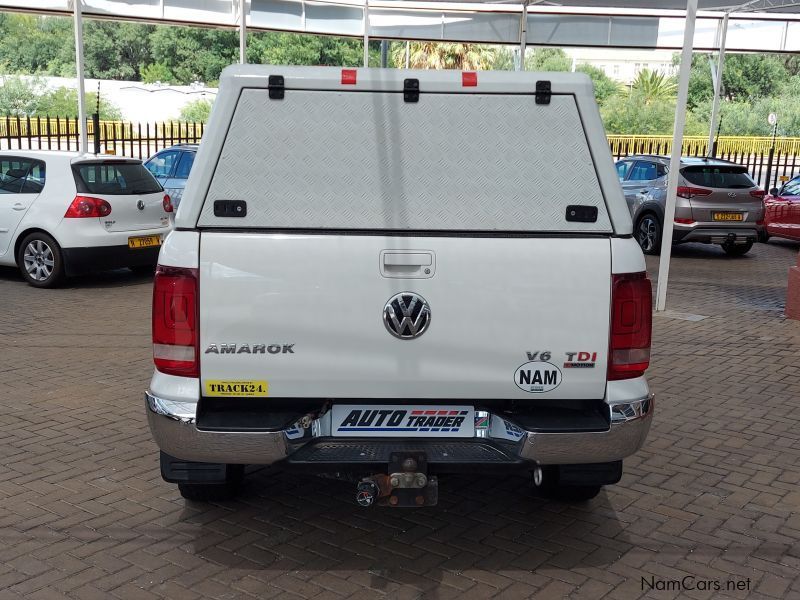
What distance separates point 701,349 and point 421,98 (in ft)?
18.5

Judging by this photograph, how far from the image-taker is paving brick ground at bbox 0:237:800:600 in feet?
12.6

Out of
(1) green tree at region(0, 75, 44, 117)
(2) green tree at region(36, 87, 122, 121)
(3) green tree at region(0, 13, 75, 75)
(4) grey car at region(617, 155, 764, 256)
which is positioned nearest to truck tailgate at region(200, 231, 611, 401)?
(4) grey car at region(617, 155, 764, 256)

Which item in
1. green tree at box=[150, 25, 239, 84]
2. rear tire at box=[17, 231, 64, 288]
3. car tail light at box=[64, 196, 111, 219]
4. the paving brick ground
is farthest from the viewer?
green tree at box=[150, 25, 239, 84]

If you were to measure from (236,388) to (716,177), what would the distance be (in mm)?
12793

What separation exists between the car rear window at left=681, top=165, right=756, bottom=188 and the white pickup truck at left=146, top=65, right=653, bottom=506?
461 inches

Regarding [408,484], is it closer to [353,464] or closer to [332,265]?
[353,464]

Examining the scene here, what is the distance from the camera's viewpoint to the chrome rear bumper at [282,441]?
11.8 feet

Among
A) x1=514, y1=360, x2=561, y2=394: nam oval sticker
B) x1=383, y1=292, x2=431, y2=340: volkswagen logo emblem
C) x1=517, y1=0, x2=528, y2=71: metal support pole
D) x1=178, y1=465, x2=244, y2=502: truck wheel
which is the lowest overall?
x1=178, y1=465, x2=244, y2=502: truck wheel

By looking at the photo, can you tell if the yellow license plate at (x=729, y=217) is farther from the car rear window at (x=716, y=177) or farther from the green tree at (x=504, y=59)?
the green tree at (x=504, y=59)

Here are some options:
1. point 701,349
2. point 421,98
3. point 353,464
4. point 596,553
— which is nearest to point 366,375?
point 353,464

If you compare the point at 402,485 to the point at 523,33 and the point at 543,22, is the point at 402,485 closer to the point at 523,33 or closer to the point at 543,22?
the point at 523,33

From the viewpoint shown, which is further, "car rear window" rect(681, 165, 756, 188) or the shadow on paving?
"car rear window" rect(681, 165, 756, 188)

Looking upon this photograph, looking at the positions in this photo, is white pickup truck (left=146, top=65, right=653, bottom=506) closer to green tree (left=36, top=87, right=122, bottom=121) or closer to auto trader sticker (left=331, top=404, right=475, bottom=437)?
auto trader sticker (left=331, top=404, right=475, bottom=437)

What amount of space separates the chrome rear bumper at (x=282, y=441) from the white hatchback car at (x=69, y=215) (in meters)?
7.47
